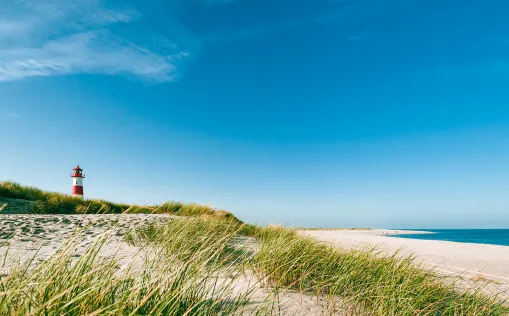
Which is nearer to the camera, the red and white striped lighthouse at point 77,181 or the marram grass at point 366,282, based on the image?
the marram grass at point 366,282

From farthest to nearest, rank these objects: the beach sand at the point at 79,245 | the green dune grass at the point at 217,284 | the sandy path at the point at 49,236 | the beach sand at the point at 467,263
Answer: the beach sand at the point at 467,263 → the sandy path at the point at 49,236 → the beach sand at the point at 79,245 → the green dune grass at the point at 217,284

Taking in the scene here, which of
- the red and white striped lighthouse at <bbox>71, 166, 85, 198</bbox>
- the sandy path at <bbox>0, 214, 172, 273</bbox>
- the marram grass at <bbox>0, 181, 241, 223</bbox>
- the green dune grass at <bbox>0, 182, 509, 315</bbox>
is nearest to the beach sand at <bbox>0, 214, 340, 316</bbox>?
the sandy path at <bbox>0, 214, 172, 273</bbox>

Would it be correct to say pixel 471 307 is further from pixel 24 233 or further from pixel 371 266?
pixel 24 233

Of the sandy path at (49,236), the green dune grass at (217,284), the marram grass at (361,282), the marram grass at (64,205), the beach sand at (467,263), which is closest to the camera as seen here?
the green dune grass at (217,284)

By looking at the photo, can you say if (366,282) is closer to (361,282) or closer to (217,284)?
(361,282)

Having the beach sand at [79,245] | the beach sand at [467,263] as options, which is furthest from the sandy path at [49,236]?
the beach sand at [467,263]

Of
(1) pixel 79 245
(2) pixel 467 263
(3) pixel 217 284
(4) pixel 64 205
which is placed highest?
(4) pixel 64 205

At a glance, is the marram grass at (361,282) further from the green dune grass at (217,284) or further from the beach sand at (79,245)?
the beach sand at (79,245)

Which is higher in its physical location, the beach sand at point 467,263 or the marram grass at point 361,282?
the marram grass at point 361,282

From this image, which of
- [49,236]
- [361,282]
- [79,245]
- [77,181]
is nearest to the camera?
[361,282]

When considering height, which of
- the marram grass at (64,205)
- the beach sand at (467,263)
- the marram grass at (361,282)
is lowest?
the beach sand at (467,263)

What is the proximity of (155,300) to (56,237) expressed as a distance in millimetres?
4738

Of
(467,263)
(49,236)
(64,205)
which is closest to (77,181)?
(64,205)

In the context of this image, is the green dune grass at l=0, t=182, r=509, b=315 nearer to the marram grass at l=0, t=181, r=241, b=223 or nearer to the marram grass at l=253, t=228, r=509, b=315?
the marram grass at l=253, t=228, r=509, b=315
